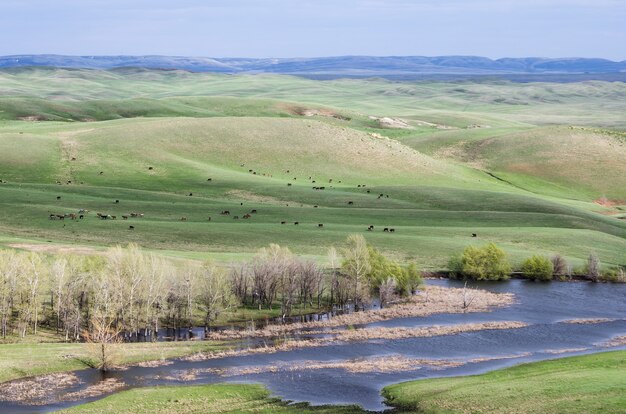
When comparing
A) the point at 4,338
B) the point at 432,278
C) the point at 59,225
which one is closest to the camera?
the point at 4,338

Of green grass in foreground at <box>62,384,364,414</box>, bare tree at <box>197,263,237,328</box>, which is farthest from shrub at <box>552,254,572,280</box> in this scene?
green grass in foreground at <box>62,384,364,414</box>

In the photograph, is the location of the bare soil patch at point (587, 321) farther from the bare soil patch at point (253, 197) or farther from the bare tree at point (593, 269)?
the bare soil patch at point (253, 197)

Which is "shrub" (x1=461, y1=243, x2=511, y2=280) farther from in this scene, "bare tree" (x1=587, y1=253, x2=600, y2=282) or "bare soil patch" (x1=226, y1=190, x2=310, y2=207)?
"bare soil patch" (x1=226, y1=190, x2=310, y2=207)

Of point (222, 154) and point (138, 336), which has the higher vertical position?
point (222, 154)

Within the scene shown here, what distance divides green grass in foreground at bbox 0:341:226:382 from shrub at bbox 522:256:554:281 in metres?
46.0

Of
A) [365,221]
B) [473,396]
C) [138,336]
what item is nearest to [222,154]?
[365,221]

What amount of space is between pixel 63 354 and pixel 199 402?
15.8 m

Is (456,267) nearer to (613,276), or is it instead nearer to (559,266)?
(559,266)

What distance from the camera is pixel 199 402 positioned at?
187ft

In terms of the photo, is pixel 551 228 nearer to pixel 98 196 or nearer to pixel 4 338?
pixel 98 196

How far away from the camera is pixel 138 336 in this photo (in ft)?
250

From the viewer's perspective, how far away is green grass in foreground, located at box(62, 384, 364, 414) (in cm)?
5531

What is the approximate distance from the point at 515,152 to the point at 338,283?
116m

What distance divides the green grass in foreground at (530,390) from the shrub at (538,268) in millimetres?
36320
